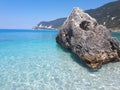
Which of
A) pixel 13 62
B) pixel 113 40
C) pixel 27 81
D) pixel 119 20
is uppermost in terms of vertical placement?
pixel 113 40

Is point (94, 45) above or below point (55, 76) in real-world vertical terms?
above

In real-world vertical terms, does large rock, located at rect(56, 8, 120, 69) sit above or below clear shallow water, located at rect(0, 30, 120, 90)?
above

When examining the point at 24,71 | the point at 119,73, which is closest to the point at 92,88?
the point at 119,73

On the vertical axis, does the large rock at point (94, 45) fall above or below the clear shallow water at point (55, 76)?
above

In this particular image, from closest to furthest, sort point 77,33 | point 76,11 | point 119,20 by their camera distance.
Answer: point 77,33 < point 76,11 < point 119,20

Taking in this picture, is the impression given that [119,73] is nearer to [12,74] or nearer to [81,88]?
[81,88]

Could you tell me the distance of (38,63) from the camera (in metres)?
15.8

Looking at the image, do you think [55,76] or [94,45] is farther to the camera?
[94,45]

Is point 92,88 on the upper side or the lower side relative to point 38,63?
upper

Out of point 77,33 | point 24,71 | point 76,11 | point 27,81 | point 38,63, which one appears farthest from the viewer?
point 76,11

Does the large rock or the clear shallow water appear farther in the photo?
the large rock

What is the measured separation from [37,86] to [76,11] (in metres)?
13.7

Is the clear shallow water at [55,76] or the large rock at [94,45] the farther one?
the large rock at [94,45]

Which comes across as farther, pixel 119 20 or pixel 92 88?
pixel 119 20
